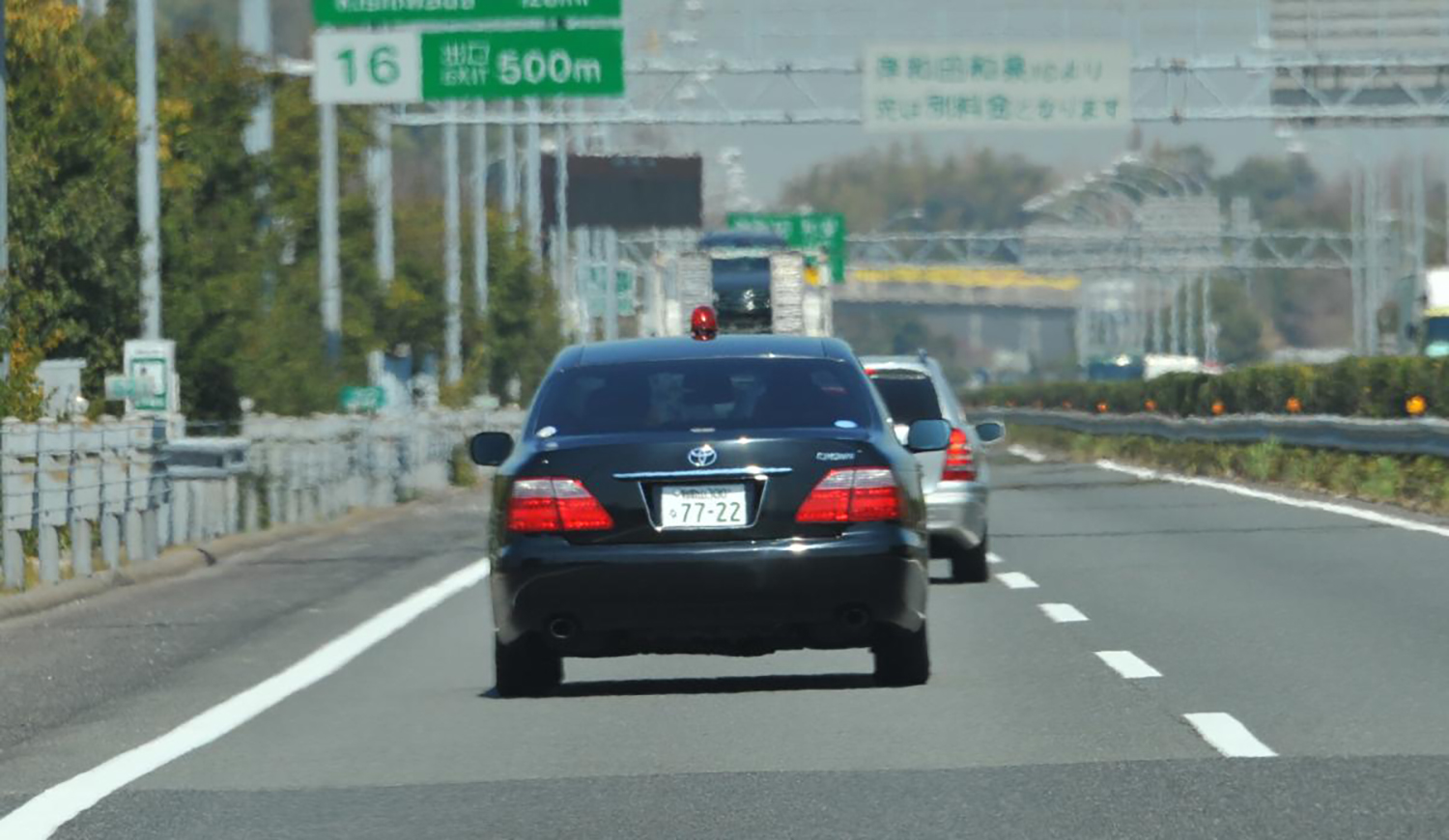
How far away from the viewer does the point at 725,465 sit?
487 inches

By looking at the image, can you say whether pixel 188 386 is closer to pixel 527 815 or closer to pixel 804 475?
pixel 804 475

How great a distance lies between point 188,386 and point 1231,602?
58.9ft

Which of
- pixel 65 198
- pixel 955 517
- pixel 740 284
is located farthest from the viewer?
pixel 740 284

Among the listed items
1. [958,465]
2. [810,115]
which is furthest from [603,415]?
[810,115]

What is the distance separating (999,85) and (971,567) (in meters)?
39.1

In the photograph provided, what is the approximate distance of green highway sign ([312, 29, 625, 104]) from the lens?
4966 cm

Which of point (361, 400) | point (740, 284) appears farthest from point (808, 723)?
point (740, 284)

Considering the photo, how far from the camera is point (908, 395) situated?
2100 centimetres

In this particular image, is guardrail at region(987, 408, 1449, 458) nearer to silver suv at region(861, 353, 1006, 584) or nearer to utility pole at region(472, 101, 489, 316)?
silver suv at region(861, 353, 1006, 584)

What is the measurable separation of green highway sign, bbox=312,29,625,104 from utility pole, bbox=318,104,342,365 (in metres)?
2.91

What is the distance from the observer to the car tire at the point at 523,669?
13.2 metres

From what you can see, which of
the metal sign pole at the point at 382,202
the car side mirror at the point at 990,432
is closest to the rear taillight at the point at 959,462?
the car side mirror at the point at 990,432

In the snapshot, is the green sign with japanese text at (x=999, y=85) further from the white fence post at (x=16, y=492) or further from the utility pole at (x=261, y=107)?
the white fence post at (x=16, y=492)

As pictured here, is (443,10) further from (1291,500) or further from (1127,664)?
(1127,664)
